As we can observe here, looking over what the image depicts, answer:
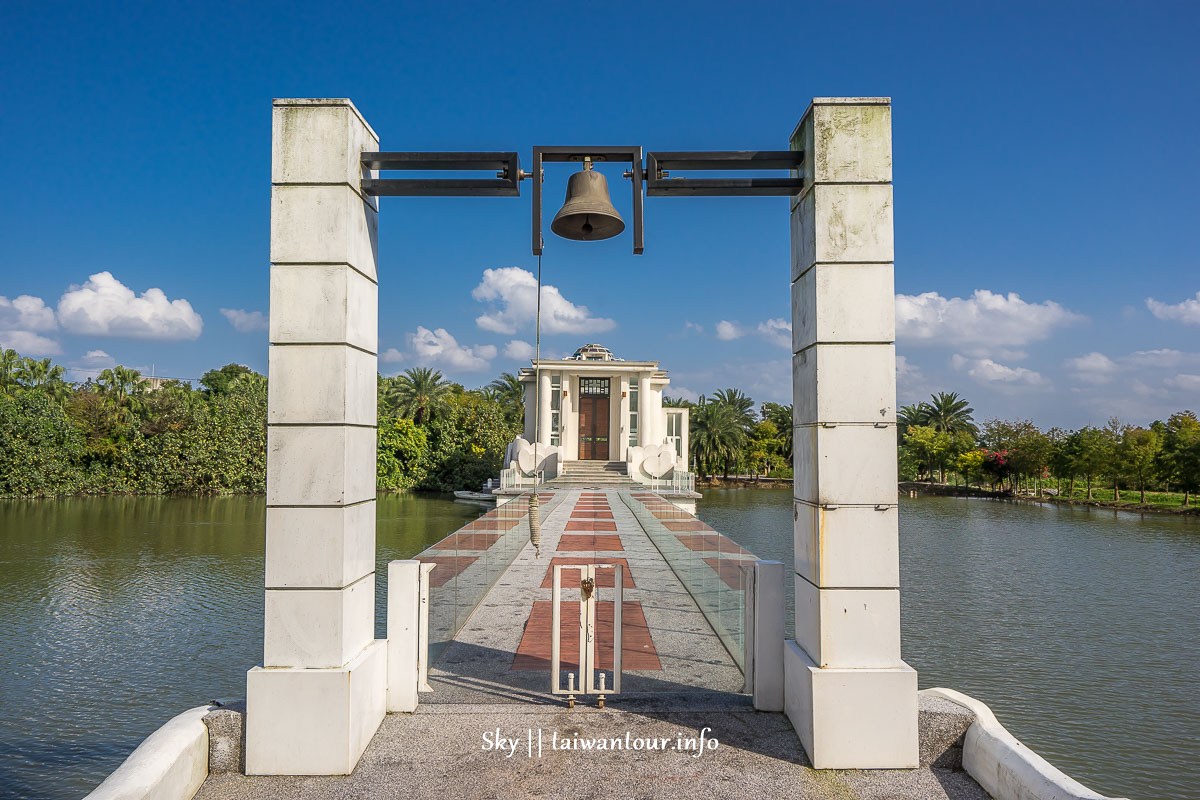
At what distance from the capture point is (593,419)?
142ft

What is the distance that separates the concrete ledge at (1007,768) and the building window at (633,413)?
1458 inches

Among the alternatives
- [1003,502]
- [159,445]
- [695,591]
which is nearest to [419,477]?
[159,445]

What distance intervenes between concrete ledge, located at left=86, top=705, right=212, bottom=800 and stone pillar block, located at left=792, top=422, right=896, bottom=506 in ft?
14.1

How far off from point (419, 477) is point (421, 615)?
141 feet

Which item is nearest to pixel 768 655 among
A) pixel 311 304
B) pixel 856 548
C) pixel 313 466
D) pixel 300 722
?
pixel 856 548

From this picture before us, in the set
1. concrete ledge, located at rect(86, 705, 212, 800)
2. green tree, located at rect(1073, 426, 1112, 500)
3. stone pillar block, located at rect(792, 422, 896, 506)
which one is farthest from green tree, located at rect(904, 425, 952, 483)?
concrete ledge, located at rect(86, 705, 212, 800)

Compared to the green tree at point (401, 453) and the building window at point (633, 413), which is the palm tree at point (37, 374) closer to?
the green tree at point (401, 453)

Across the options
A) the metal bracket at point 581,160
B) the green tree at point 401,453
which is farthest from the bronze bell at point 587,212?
the green tree at point 401,453

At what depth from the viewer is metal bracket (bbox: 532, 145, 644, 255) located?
208 inches

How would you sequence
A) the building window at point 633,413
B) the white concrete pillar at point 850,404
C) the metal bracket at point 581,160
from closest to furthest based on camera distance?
the white concrete pillar at point 850,404 < the metal bracket at point 581,160 < the building window at point 633,413

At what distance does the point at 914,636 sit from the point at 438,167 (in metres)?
11.4

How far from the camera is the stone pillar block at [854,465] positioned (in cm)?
498

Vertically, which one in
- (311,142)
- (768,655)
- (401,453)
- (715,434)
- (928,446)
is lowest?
(768,655)

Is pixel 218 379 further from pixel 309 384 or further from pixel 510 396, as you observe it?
pixel 309 384
